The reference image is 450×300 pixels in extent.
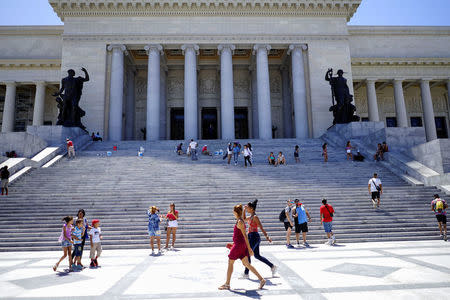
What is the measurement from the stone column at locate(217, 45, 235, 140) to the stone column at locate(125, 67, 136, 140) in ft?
36.6

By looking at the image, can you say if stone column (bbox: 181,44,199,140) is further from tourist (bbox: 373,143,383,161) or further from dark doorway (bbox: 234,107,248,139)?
tourist (bbox: 373,143,383,161)

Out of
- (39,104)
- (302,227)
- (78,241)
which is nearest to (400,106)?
(302,227)

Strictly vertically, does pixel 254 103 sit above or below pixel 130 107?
above

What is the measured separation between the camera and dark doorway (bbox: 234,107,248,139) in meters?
37.7

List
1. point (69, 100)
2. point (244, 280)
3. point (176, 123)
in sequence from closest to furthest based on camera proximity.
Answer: point (244, 280)
point (69, 100)
point (176, 123)

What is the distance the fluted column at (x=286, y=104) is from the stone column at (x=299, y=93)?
510 cm

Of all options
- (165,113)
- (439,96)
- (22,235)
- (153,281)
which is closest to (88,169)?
(22,235)

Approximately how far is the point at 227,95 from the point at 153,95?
695 centimetres

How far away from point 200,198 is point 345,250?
6218 mm

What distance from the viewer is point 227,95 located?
30078 millimetres

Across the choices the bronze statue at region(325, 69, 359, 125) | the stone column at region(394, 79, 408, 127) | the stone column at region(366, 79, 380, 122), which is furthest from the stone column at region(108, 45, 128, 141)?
the stone column at region(394, 79, 408, 127)

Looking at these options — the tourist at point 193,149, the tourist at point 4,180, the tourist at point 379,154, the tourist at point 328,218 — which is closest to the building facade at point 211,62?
the tourist at point 193,149

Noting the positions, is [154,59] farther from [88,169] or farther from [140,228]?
[140,228]

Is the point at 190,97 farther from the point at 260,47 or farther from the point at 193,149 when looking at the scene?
the point at 193,149
